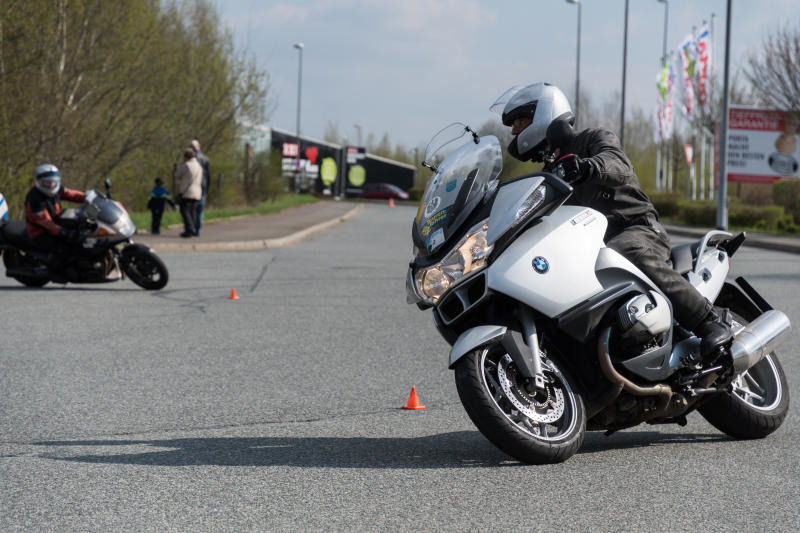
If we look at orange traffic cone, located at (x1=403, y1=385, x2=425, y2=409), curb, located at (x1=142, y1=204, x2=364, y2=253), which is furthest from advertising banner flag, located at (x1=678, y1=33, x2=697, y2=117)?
orange traffic cone, located at (x1=403, y1=385, x2=425, y2=409)

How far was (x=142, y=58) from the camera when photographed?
26.4m

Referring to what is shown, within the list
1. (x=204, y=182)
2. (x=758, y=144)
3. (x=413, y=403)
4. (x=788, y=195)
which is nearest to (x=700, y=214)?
(x=788, y=195)

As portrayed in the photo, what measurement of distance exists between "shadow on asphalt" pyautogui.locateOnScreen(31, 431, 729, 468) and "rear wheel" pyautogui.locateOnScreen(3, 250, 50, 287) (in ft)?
27.4

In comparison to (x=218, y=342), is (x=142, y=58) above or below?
above

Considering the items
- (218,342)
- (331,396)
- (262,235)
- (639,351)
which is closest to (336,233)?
(262,235)

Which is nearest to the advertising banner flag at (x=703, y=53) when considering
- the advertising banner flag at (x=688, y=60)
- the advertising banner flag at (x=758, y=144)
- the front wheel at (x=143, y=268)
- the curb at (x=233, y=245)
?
the advertising banner flag at (x=688, y=60)

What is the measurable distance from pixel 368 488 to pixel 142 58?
23371 millimetres

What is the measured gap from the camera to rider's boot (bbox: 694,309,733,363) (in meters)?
5.22

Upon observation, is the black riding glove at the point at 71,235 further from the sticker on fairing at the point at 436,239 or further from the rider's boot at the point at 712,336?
the rider's boot at the point at 712,336

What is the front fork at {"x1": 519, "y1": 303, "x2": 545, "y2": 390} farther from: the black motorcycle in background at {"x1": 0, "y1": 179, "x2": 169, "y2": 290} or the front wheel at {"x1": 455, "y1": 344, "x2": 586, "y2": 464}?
the black motorcycle in background at {"x1": 0, "y1": 179, "x2": 169, "y2": 290}

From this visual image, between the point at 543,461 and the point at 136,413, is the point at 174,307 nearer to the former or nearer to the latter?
the point at 136,413

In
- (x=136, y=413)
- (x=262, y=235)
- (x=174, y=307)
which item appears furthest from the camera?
(x=262, y=235)

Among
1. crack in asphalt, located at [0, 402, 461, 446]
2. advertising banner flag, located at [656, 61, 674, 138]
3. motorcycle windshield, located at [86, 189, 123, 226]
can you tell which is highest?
advertising banner flag, located at [656, 61, 674, 138]

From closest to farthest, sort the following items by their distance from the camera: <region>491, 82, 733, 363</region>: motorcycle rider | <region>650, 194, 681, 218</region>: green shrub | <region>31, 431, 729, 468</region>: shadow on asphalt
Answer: <region>31, 431, 729, 468</region>: shadow on asphalt
<region>491, 82, 733, 363</region>: motorcycle rider
<region>650, 194, 681, 218</region>: green shrub
